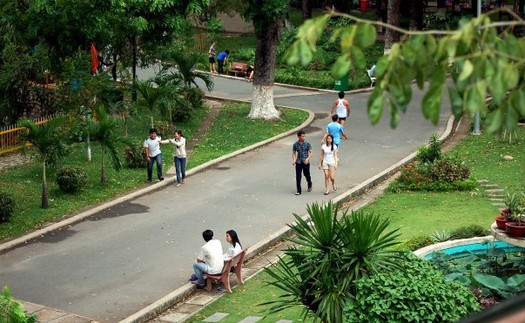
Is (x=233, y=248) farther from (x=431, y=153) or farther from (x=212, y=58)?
(x=212, y=58)

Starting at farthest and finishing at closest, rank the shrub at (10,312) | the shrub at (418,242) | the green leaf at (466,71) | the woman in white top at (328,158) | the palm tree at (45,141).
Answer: the woman in white top at (328,158)
the palm tree at (45,141)
the shrub at (418,242)
the shrub at (10,312)
the green leaf at (466,71)

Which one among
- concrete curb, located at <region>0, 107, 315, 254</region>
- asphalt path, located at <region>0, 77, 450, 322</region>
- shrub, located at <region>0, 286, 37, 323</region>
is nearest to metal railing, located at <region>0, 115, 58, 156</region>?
asphalt path, located at <region>0, 77, 450, 322</region>

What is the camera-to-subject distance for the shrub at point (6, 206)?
1986 cm

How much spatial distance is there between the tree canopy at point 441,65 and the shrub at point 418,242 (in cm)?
1065

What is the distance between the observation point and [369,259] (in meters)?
13.0

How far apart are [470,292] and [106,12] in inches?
532

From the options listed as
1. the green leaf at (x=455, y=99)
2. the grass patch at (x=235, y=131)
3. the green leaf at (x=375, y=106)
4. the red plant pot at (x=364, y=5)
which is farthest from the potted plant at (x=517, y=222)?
the red plant pot at (x=364, y=5)

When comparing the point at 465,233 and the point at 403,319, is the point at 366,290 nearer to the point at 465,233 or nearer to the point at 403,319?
the point at 403,319

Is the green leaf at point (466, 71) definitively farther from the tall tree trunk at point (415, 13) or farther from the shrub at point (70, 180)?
the tall tree trunk at point (415, 13)

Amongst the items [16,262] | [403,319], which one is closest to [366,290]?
[403,319]

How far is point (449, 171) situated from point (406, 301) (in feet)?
35.4

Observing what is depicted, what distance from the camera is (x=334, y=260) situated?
42.9 ft

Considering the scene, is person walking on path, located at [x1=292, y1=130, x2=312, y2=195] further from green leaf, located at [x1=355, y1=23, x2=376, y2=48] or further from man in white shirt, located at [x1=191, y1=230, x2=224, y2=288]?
green leaf, located at [x1=355, y1=23, x2=376, y2=48]

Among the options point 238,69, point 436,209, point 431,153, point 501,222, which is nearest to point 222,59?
point 238,69
